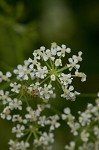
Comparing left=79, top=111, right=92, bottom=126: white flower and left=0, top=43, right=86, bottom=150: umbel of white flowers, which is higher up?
left=0, top=43, right=86, bottom=150: umbel of white flowers

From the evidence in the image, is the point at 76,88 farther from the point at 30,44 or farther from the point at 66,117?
the point at 66,117

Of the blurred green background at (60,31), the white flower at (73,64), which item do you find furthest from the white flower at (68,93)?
the blurred green background at (60,31)

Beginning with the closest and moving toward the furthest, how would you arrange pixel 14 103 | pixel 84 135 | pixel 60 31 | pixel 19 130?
1. pixel 14 103
2. pixel 19 130
3. pixel 84 135
4. pixel 60 31

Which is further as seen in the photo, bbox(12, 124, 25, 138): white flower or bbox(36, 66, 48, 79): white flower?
bbox(12, 124, 25, 138): white flower

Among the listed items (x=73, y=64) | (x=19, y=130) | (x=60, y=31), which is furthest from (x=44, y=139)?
(x=60, y=31)

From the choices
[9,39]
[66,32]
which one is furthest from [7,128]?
[66,32]

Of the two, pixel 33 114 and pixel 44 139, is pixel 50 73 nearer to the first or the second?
pixel 33 114

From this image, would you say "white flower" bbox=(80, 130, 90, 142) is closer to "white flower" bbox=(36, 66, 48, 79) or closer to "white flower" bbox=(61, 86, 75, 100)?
"white flower" bbox=(61, 86, 75, 100)

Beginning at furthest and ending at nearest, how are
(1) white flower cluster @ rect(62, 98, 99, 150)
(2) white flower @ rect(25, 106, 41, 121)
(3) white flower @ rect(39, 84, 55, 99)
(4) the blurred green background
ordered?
(4) the blurred green background → (1) white flower cluster @ rect(62, 98, 99, 150) → (2) white flower @ rect(25, 106, 41, 121) → (3) white flower @ rect(39, 84, 55, 99)

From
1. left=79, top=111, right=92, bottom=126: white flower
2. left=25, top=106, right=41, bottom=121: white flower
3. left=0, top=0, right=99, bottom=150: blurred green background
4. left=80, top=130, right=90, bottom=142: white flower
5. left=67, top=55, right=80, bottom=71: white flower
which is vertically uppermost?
left=0, top=0, right=99, bottom=150: blurred green background

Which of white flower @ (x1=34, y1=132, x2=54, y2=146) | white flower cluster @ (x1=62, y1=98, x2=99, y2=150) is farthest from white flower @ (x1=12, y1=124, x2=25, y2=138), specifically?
white flower cluster @ (x1=62, y1=98, x2=99, y2=150)

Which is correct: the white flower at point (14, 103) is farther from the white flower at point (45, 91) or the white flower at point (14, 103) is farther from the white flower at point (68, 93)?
the white flower at point (68, 93)
